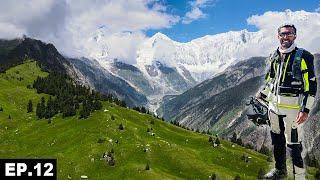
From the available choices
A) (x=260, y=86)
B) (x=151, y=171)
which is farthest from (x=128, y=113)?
(x=260, y=86)

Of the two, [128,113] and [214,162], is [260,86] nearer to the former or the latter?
[214,162]

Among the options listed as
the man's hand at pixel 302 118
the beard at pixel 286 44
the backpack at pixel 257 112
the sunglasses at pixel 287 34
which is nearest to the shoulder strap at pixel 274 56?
the beard at pixel 286 44

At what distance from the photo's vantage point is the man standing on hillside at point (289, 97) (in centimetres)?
1273

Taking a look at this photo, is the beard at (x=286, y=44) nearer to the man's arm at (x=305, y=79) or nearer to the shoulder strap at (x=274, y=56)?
the shoulder strap at (x=274, y=56)

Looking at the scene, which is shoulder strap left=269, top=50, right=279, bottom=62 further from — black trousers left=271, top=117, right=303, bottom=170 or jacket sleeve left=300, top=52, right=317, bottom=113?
black trousers left=271, top=117, right=303, bottom=170

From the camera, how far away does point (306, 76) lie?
42.4 feet

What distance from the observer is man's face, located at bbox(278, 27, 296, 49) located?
44.0ft

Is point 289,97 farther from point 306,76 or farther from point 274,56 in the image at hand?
Result: point 274,56

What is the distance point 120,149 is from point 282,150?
400 feet

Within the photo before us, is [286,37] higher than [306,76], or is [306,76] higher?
[286,37]

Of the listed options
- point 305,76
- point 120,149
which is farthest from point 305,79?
point 120,149

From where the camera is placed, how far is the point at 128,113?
180875 millimetres

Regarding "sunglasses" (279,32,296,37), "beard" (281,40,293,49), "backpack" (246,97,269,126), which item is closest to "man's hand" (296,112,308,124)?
"backpack" (246,97,269,126)

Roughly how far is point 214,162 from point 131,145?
23112 mm
